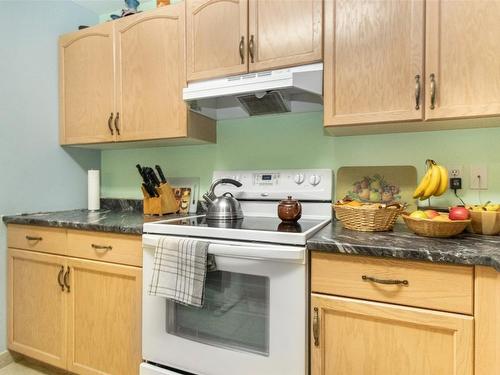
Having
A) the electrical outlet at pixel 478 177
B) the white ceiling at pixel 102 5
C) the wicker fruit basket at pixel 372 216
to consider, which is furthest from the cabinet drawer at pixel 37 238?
the electrical outlet at pixel 478 177

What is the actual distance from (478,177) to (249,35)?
4.24 feet

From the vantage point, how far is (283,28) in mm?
1542

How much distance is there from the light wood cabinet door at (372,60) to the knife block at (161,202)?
108cm

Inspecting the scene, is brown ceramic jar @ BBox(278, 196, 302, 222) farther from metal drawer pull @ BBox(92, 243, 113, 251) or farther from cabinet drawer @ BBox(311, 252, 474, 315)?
metal drawer pull @ BBox(92, 243, 113, 251)

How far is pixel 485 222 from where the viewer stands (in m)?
1.26

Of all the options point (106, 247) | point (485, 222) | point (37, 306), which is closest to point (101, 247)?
point (106, 247)

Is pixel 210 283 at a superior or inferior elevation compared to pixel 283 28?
inferior

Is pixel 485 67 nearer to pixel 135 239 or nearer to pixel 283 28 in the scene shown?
pixel 283 28

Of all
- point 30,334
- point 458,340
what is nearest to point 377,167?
point 458,340

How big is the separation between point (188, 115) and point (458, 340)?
5.04 feet

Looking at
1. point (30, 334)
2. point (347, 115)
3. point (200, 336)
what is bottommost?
point (30, 334)

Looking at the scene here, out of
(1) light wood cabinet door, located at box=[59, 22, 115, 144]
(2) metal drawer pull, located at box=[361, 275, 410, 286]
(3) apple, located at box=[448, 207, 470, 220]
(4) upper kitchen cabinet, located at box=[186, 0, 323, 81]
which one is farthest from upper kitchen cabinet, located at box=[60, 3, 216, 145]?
(3) apple, located at box=[448, 207, 470, 220]

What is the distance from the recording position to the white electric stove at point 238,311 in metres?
1.17

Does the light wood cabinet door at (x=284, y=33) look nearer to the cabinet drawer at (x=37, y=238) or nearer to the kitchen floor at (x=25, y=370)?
the cabinet drawer at (x=37, y=238)
